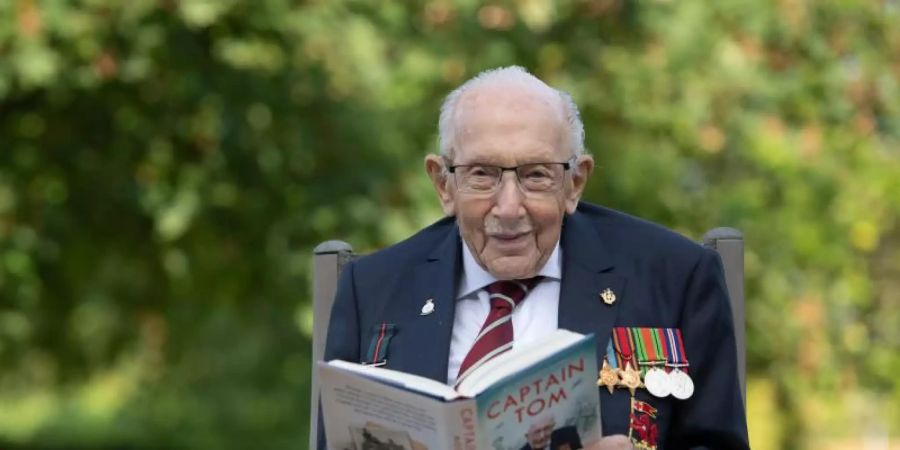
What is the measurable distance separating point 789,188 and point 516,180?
5062 mm

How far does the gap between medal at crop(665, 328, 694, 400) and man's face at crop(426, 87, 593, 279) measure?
31cm

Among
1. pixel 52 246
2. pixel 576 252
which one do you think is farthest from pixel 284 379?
pixel 576 252

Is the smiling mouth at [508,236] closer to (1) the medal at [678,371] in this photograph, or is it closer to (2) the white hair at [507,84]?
(2) the white hair at [507,84]

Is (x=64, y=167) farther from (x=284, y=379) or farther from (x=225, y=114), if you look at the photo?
(x=284, y=379)

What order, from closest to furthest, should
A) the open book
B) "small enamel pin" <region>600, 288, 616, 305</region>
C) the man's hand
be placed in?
the open book
the man's hand
"small enamel pin" <region>600, 288, 616, 305</region>

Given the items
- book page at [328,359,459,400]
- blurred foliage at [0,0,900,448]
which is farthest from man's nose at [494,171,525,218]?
blurred foliage at [0,0,900,448]

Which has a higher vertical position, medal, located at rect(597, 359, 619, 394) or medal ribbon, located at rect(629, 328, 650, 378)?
medal ribbon, located at rect(629, 328, 650, 378)

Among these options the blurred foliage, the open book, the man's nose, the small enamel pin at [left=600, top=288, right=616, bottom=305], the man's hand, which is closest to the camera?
the open book

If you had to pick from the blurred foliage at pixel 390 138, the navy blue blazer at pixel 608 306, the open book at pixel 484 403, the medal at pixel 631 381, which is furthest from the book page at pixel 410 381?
the blurred foliage at pixel 390 138

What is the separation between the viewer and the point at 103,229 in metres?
8.59

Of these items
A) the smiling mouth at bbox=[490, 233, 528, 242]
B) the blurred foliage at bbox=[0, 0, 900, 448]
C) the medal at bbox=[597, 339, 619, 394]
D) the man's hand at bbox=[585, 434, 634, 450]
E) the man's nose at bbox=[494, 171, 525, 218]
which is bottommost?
the man's hand at bbox=[585, 434, 634, 450]

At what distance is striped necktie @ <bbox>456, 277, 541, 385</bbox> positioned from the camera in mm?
3453

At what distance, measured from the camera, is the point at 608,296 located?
3490 millimetres

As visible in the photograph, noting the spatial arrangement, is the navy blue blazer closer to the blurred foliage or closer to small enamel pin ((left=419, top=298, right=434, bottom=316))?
small enamel pin ((left=419, top=298, right=434, bottom=316))
